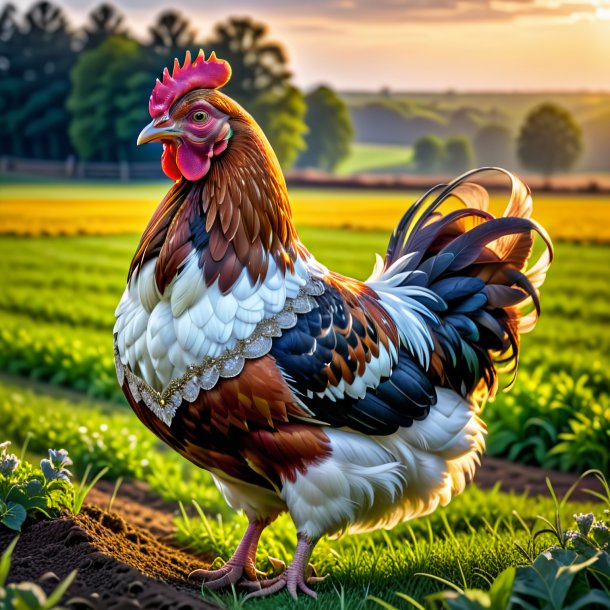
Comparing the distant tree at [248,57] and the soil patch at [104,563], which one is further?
the distant tree at [248,57]

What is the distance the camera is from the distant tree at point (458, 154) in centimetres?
877

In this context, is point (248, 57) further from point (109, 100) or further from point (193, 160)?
point (193, 160)

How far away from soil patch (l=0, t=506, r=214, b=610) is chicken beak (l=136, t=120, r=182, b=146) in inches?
56.6

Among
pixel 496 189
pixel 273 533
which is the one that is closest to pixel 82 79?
pixel 496 189

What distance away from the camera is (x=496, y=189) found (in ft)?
29.9

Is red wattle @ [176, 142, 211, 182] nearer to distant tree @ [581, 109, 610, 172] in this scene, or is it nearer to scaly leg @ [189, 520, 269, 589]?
scaly leg @ [189, 520, 269, 589]

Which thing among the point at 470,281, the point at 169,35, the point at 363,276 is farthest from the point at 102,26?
the point at 470,281

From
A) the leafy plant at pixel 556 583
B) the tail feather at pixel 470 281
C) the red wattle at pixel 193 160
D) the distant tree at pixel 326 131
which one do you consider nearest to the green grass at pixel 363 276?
the distant tree at pixel 326 131

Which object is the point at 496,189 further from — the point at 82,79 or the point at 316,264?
the point at 316,264

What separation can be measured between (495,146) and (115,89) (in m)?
3.94

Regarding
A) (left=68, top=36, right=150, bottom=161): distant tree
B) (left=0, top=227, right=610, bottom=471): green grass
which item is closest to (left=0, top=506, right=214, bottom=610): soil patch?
(left=0, top=227, right=610, bottom=471): green grass

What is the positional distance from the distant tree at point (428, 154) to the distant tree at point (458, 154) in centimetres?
7

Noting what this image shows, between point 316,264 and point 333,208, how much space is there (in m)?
5.87

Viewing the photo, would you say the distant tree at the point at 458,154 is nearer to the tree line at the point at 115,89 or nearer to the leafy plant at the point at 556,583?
the tree line at the point at 115,89
